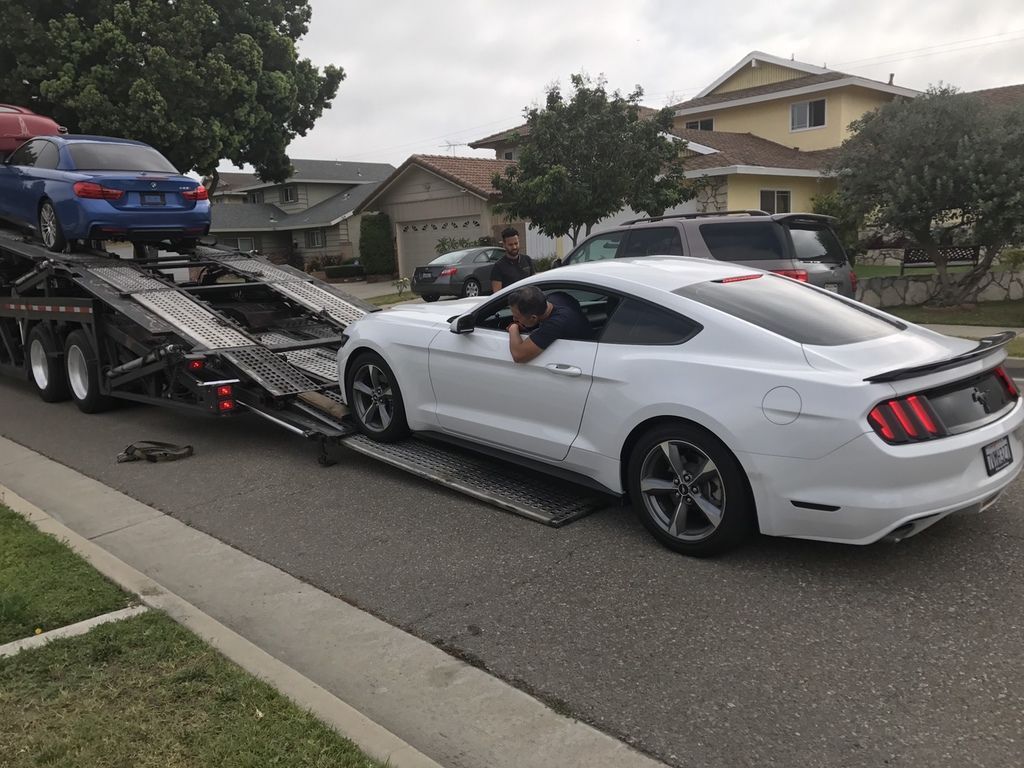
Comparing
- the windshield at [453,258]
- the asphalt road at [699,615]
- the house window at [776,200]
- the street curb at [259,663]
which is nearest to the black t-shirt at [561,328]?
the asphalt road at [699,615]

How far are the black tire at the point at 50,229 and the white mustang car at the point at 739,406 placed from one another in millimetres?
6048

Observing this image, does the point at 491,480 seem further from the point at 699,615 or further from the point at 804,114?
the point at 804,114

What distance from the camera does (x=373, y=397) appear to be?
6438mm

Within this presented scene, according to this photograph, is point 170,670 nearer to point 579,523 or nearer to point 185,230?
point 579,523

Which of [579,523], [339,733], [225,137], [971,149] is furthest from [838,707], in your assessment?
[225,137]

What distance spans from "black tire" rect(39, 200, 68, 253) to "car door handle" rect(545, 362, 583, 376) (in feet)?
22.6

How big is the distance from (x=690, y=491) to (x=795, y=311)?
1.18m

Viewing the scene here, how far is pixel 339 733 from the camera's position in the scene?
291cm

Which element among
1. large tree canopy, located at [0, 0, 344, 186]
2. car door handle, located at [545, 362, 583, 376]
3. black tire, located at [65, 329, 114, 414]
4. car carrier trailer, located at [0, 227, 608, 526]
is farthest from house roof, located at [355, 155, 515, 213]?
car door handle, located at [545, 362, 583, 376]

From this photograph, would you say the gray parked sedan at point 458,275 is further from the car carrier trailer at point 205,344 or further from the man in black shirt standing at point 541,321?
the man in black shirt standing at point 541,321

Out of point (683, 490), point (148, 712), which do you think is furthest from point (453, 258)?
point (148, 712)

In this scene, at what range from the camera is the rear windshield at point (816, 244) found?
30.0ft

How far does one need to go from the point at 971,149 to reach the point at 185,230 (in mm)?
11971

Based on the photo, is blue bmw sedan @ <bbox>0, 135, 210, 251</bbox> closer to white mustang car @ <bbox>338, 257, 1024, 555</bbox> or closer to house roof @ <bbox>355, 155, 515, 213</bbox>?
white mustang car @ <bbox>338, 257, 1024, 555</bbox>
